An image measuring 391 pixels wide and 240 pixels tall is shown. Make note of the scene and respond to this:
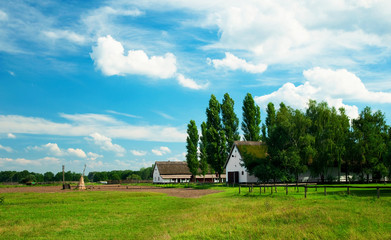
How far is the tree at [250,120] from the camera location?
61562mm

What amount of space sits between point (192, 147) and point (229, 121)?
1505cm

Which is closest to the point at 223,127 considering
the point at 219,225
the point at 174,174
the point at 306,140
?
the point at 306,140

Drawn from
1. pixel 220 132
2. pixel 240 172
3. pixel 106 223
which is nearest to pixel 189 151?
pixel 220 132

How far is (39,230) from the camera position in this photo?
1406cm

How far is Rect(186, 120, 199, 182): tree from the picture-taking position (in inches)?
2842

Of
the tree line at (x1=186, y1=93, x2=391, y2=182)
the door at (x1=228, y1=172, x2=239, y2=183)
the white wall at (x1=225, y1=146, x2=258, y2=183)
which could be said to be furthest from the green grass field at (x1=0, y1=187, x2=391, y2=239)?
the door at (x1=228, y1=172, x2=239, y2=183)

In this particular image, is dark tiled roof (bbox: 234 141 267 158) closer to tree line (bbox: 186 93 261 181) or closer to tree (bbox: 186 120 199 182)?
tree line (bbox: 186 93 261 181)

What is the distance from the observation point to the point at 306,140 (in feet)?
139

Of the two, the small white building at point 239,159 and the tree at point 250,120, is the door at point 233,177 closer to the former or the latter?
the small white building at point 239,159

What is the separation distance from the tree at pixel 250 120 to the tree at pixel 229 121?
1.98 m

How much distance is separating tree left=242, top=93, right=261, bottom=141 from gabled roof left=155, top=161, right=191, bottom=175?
34501mm

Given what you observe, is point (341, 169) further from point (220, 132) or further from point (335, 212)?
point (335, 212)

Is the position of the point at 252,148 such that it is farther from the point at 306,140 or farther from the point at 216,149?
the point at 306,140

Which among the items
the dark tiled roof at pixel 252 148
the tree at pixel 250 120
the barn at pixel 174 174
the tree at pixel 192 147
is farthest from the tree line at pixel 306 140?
the barn at pixel 174 174
